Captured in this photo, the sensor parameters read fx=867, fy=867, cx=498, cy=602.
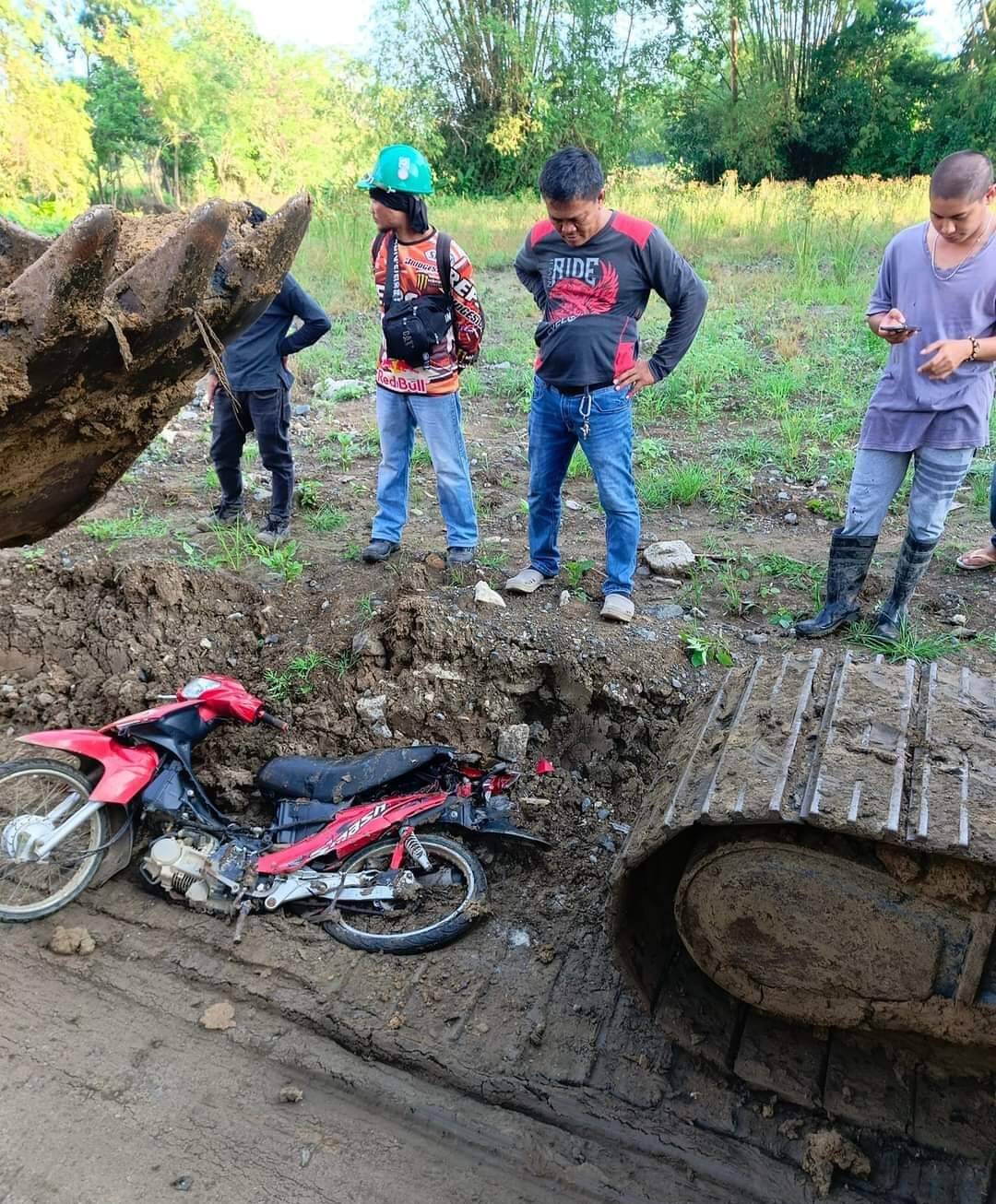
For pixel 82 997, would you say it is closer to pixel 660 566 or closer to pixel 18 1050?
pixel 18 1050

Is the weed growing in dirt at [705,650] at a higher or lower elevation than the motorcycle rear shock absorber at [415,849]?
higher

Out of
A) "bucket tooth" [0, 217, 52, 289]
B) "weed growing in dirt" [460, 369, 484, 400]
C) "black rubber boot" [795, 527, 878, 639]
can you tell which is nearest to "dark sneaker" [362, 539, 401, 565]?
"black rubber boot" [795, 527, 878, 639]

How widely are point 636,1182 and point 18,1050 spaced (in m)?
1.77

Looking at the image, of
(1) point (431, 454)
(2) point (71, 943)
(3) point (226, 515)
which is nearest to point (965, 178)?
(1) point (431, 454)

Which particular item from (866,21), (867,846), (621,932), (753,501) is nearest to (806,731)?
(867,846)

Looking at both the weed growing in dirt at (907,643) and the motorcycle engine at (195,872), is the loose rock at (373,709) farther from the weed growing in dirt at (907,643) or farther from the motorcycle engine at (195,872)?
the weed growing in dirt at (907,643)

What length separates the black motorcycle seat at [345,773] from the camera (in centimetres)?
312

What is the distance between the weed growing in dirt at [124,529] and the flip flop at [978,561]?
456cm

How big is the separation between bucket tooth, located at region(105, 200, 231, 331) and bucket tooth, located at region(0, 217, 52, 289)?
927mm

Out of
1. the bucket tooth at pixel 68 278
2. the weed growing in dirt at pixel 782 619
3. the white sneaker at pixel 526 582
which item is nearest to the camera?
the bucket tooth at pixel 68 278

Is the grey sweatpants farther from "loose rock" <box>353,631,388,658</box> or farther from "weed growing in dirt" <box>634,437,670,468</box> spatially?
"weed growing in dirt" <box>634,437,670,468</box>

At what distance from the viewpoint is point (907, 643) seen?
390 centimetres

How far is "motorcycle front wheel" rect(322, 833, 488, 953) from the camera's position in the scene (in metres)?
2.81

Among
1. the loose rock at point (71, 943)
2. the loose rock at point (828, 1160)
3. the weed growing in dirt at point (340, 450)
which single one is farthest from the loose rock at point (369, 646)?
the weed growing in dirt at point (340, 450)
